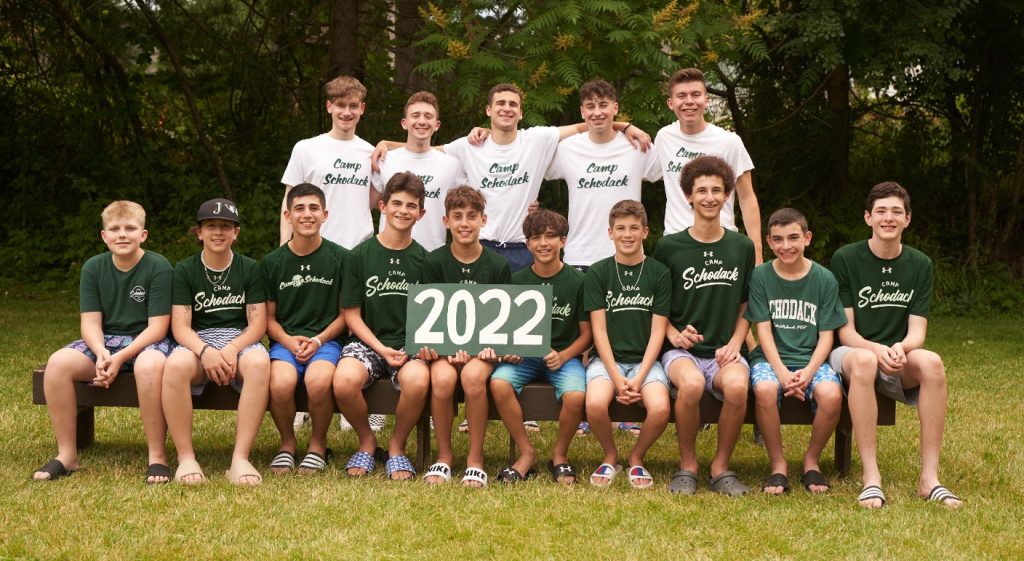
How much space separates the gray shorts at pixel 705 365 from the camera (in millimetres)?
5359

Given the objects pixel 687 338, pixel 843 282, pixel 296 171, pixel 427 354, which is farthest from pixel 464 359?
pixel 843 282

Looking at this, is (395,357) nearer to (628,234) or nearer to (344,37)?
(628,234)

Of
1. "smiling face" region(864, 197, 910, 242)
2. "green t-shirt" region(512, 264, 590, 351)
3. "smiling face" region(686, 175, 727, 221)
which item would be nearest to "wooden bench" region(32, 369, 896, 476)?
"green t-shirt" region(512, 264, 590, 351)

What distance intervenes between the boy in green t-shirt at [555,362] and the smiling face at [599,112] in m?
1.00

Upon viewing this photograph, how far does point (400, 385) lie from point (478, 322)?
529mm

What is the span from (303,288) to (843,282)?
2.93 metres

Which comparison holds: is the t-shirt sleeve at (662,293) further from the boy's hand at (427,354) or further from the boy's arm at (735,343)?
the boy's hand at (427,354)

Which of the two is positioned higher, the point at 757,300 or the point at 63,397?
the point at 757,300

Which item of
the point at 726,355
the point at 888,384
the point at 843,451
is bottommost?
the point at 843,451

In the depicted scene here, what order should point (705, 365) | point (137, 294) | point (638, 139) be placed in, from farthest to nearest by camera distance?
point (638, 139) < point (137, 294) < point (705, 365)

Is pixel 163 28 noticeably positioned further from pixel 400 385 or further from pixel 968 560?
pixel 968 560

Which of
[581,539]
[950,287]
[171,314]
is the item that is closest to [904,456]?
[581,539]

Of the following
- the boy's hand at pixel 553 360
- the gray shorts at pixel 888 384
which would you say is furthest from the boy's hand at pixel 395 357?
the gray shorts at pixel 888 384

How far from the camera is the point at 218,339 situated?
561cm
